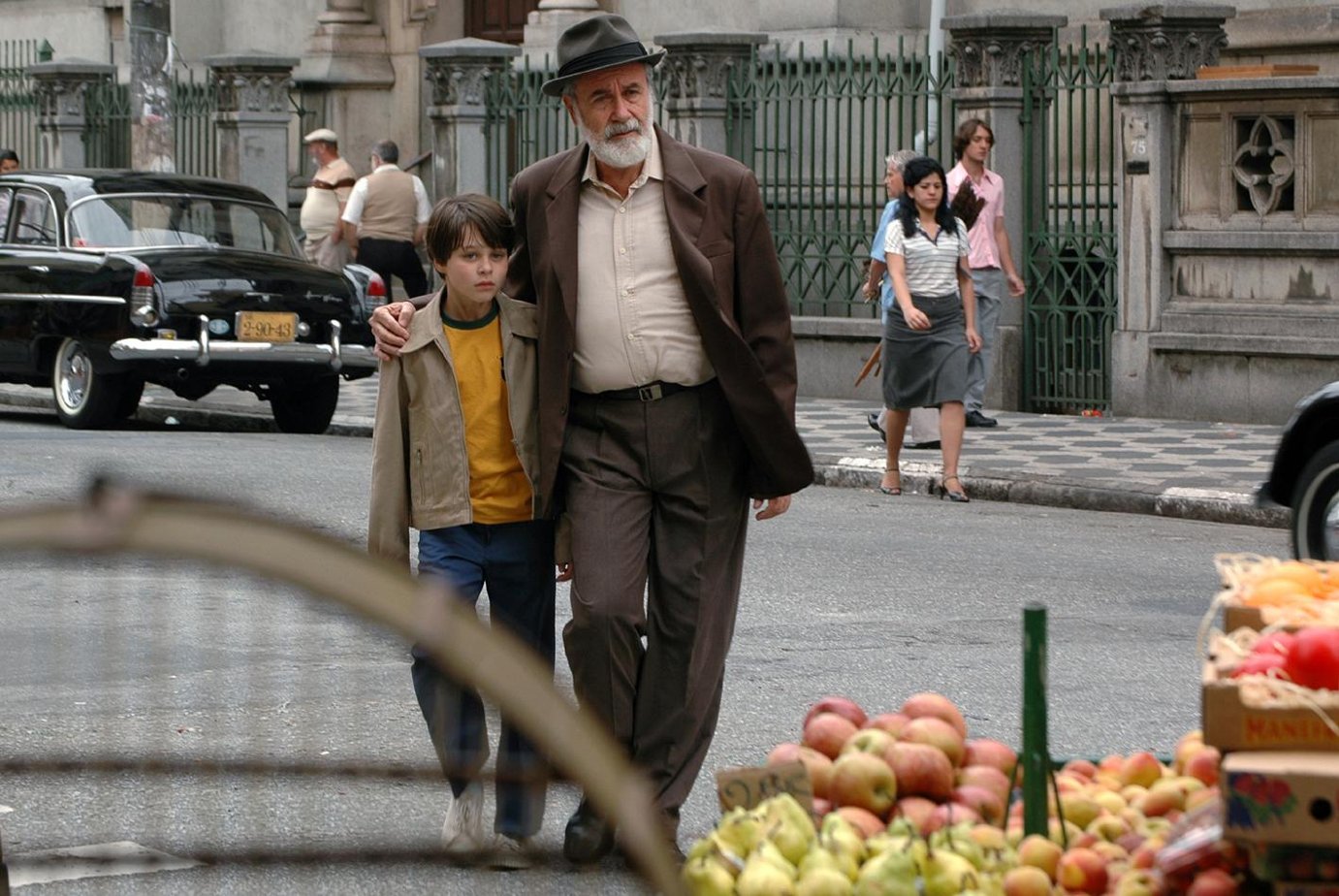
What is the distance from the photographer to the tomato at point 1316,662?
3.19 meters

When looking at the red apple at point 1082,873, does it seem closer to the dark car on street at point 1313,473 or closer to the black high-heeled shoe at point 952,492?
the dark car on street at point 1313,473

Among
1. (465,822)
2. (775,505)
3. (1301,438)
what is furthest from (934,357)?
(465,822)

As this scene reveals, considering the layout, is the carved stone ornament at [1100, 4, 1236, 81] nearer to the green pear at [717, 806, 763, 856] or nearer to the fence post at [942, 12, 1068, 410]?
the fence post at [942, 12, 1068, 410]

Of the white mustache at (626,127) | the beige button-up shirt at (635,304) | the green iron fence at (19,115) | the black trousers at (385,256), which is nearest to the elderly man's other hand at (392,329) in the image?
the beige button-up shirt at (635,304)

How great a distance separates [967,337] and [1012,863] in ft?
31.2

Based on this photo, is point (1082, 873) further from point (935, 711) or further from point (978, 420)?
point (978, 420)

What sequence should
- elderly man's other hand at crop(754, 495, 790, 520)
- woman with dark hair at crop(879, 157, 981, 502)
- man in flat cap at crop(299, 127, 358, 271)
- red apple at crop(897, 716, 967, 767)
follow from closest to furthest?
red apple at crop(897, 716, 967, 767) < elderly man's other hand at crop(754, 495, 790, 520) < woman with dark hair at crop(879, 157, 981, 502) < man in flat cap at crop(299, 127, 358, 271)

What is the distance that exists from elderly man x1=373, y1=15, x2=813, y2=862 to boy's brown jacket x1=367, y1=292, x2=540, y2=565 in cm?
7

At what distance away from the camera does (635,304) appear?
5.18m

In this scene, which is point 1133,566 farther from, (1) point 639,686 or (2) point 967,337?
(1) point 639,686

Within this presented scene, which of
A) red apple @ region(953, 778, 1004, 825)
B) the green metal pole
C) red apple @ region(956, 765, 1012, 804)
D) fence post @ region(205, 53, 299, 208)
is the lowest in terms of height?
red apple @ region(953, 778, 1004, 825)

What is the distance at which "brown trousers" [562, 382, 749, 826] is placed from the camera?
512 centimetres

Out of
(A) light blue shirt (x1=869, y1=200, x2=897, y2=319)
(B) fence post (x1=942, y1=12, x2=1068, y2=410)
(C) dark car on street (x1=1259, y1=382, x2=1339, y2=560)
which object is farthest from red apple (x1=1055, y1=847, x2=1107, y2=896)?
(B) fence post (x1=942, y1=12, x2=1068, y2=410)

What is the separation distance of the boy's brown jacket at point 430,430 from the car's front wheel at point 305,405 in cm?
1147
